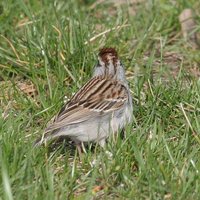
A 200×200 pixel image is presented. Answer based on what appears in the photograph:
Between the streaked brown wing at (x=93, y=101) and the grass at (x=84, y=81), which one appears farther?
the streaked brown wing at (x=93, y=101)

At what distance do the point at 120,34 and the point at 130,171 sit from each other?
7.44 feet

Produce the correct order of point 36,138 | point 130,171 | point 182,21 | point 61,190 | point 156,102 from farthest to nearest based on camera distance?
1. point 182,21
2. point 156,102
3. point 36,138
4. point 130,171
5. point 61,190

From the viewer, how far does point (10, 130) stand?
17.1 ft

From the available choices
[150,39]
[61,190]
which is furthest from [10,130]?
[150,39]

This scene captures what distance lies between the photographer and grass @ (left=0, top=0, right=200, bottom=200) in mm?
4695

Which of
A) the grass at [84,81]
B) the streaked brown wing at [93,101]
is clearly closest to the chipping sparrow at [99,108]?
the streaked brown wing at [93,101]

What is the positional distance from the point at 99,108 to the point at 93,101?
10 cm

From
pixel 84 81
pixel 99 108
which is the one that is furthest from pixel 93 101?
pixel 84 81

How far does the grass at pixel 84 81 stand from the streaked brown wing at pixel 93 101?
0.56 feet

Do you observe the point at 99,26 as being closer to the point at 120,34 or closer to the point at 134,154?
the point at 120,34

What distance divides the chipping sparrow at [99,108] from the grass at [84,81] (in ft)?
0.34

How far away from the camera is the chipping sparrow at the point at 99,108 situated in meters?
5.30

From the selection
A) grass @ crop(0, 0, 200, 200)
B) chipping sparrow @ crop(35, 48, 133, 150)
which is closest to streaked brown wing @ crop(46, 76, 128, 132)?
chipping sparrow @ crop(35, 48, 133, 150)

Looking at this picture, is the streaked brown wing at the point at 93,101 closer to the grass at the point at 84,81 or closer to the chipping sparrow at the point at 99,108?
the chipping sparrow at the point at 99,108
